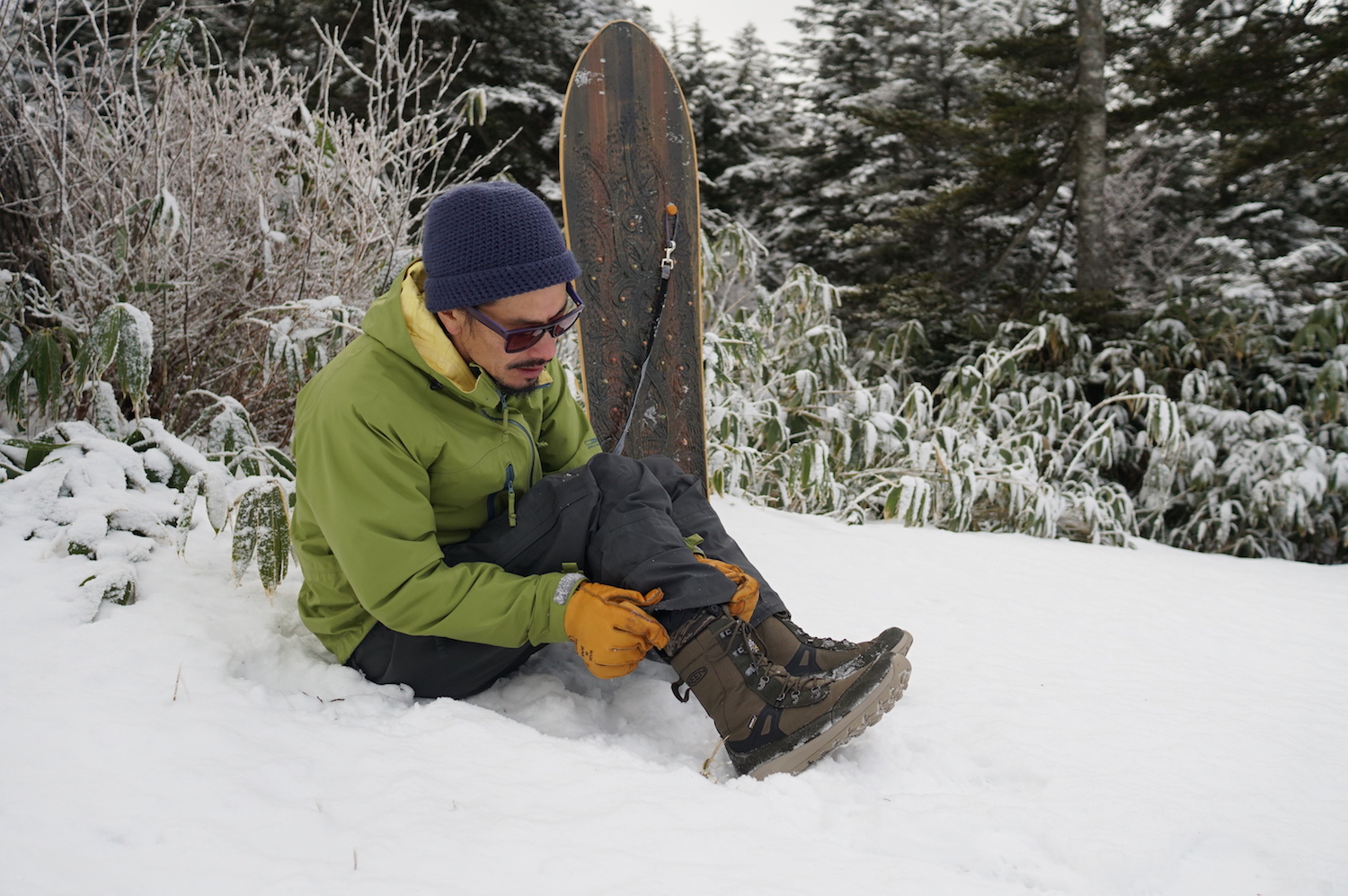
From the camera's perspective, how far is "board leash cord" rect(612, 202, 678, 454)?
2395 millimetres

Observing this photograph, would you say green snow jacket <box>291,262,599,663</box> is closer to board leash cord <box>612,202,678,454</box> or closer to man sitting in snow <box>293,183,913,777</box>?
man sitting in snow <box>293,183,913,777</box>

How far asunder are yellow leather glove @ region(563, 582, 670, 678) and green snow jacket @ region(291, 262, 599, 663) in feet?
0.11

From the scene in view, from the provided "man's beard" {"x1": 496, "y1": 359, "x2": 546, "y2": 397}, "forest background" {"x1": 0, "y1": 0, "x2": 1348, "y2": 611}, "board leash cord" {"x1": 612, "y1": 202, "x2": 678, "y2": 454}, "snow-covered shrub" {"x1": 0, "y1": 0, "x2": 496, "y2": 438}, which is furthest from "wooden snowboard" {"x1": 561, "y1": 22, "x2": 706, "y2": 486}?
"man's beard" {"x1": 496, "y1": 359, "x2": 546, "y2": 397}

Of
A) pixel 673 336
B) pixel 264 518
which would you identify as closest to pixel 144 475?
pixel 264 518

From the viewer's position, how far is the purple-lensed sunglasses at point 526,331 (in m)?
1.22

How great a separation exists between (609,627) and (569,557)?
0.59ft

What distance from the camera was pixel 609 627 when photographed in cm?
113

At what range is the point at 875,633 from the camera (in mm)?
1778

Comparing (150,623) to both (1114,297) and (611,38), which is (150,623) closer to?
(611,38)

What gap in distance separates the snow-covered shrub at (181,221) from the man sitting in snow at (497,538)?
2.58 feet

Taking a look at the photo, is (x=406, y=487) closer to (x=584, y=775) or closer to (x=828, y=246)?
(x=584, y=775)

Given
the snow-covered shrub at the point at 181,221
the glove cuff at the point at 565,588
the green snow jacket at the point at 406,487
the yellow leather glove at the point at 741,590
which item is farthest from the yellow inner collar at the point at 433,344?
the snow-covered shrub at the point at 181,221

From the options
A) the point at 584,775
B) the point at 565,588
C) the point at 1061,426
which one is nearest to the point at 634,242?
the point at 565,588

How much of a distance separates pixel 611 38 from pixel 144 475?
1.89 m
